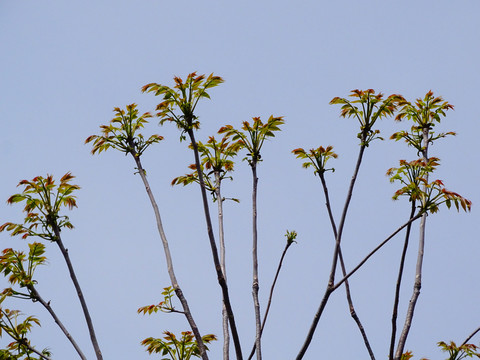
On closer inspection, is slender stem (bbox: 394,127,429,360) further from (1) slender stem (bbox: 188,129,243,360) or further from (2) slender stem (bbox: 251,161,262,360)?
(1) slender stem (bbox: 188,129,243,360)

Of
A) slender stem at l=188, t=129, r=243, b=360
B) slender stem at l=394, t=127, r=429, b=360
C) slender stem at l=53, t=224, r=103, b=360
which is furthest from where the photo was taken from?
slender stem at l=53, t=224, r=103, b=360

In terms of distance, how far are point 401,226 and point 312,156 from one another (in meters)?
1.24

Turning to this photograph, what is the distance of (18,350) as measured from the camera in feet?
23.5

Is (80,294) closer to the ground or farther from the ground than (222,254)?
closer to the ground

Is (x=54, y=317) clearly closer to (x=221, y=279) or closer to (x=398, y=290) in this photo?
(x=221, y=279)

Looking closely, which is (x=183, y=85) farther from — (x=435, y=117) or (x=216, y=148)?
(x=435, y=117)

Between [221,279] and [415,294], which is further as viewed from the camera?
[415,294]

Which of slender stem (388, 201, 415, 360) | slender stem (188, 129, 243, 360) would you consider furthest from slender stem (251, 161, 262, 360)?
slender stem (388, 201, 415, 360)

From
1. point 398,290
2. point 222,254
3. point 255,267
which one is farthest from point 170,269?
point 398,290

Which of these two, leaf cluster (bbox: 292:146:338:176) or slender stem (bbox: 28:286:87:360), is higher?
leaf cluster (bbox: 292:146:338:176)

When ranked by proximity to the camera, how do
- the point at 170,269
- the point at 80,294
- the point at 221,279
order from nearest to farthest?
1. the point at 221,279
2. the point at 170,269
3. the point at 80,294

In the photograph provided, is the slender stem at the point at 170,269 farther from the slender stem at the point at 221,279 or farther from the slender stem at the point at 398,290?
the slender stem at the point at 398,290

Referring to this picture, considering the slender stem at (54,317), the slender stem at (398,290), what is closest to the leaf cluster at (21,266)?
the slender stem at (54,317)

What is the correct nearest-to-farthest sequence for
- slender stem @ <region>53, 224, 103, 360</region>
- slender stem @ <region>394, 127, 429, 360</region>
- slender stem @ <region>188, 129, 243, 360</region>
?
slender stem @ <region>188, 129, 243, 360</region>
slender stem @ <region>394, 127, 429, 360</region>
slender stem @ <region>53, 224, 103, 360</region>
